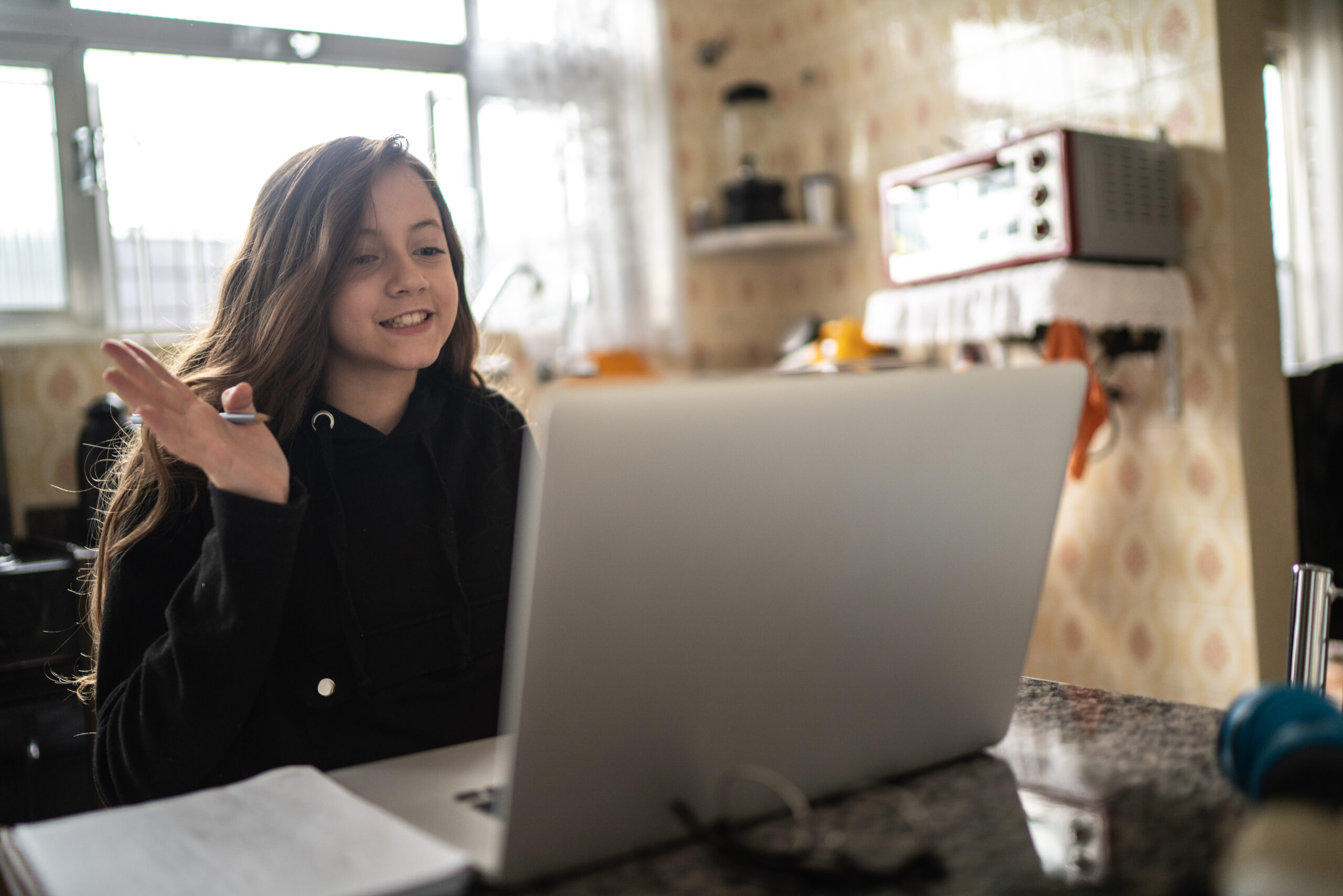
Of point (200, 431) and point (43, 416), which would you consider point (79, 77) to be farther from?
point (200, 431)

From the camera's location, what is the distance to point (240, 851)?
1.92ft

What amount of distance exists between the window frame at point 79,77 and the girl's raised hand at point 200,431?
6.36 feet

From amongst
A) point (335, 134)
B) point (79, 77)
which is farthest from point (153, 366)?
point (79, 77)

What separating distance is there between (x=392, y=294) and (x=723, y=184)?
2499 millimetres

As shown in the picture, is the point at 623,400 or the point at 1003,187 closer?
the point at 623,400

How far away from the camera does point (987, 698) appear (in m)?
0.72

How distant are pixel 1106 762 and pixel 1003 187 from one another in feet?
6.28

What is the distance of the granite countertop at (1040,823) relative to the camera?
0.53 metres

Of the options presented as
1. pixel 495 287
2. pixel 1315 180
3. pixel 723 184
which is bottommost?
pixel 495 287

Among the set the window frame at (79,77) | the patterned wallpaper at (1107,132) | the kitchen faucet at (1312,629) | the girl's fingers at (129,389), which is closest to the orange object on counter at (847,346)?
the patterned wallpaper at (1107,132)

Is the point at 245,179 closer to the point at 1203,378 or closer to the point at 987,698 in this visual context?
the point at 1203,378

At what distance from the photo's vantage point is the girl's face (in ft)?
3.88

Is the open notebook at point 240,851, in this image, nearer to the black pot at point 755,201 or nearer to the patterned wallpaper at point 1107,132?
the patterned wallpaper at point 1107,132

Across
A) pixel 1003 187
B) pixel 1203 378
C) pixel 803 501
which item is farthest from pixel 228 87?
pixel 803 501
